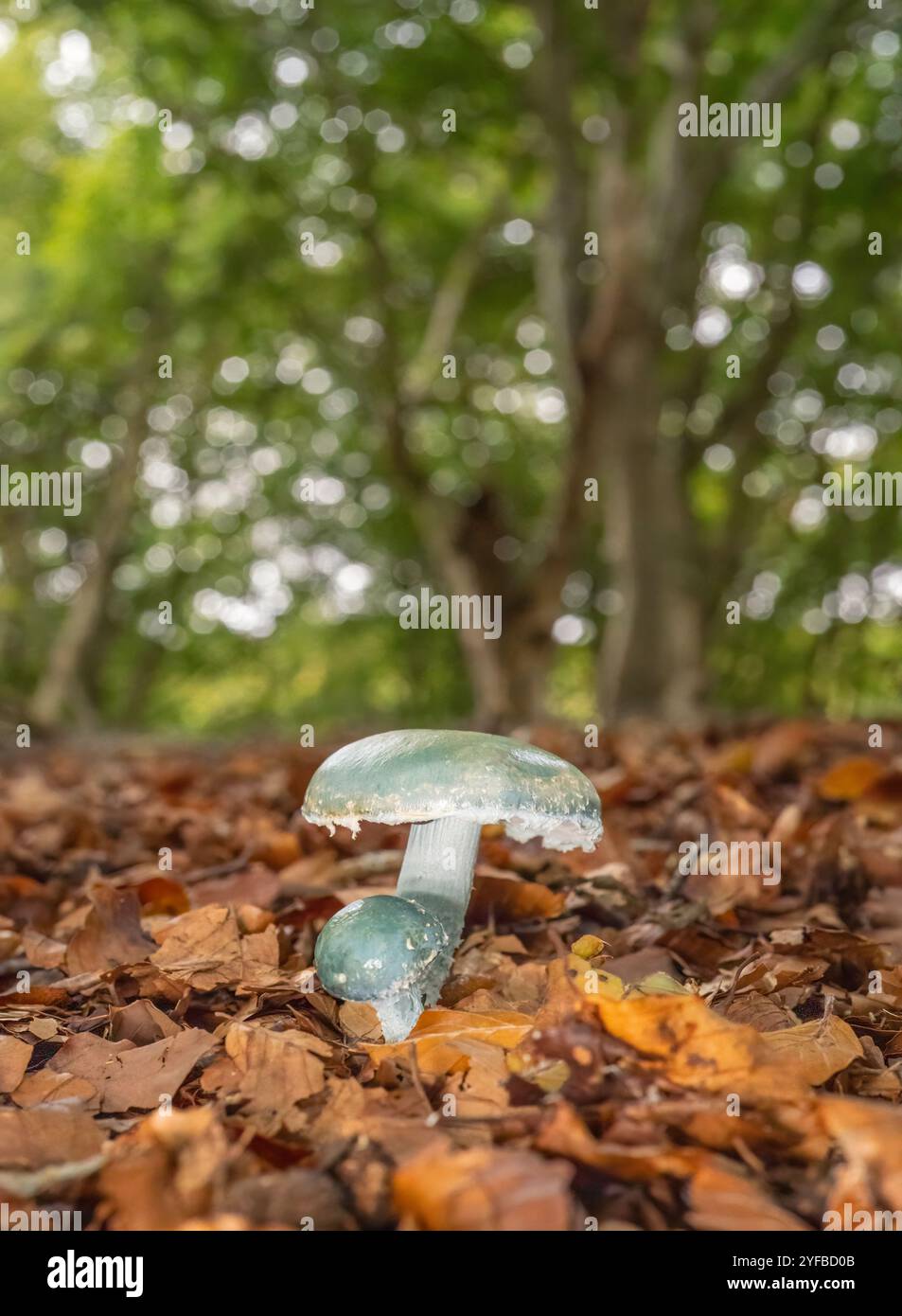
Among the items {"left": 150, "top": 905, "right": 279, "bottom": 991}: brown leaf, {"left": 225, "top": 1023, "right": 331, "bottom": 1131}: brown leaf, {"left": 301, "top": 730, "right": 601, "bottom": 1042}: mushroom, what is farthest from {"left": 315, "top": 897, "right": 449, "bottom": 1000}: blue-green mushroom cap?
{"left": 150, "top": 905, "right": 279, "bottom": 991}: brown leaf

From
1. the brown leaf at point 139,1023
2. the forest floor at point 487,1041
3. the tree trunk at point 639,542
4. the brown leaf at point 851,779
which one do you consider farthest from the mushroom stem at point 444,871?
the tree trunk at point 639,542

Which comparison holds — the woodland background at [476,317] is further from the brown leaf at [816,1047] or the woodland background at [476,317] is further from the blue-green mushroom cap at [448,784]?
the brown leaf at [816,1047]

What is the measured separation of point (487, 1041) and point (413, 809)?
0.40m

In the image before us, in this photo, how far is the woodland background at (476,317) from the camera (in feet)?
25.0

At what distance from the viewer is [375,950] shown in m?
1.77

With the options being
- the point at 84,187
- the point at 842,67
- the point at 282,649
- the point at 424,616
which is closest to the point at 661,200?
the point at 842,67

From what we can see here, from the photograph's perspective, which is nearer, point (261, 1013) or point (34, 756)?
point (261, 1013)

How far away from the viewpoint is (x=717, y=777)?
11.7 feet

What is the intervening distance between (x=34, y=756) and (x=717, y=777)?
4.95m

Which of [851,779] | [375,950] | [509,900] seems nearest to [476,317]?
[851,779]

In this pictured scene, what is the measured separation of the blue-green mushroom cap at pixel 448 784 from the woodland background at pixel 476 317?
243 inches

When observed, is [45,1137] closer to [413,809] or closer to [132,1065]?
[132,1065]

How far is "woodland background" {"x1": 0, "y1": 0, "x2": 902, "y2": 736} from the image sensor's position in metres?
7.61

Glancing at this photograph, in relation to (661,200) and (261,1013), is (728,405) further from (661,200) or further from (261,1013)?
(261,1013)
